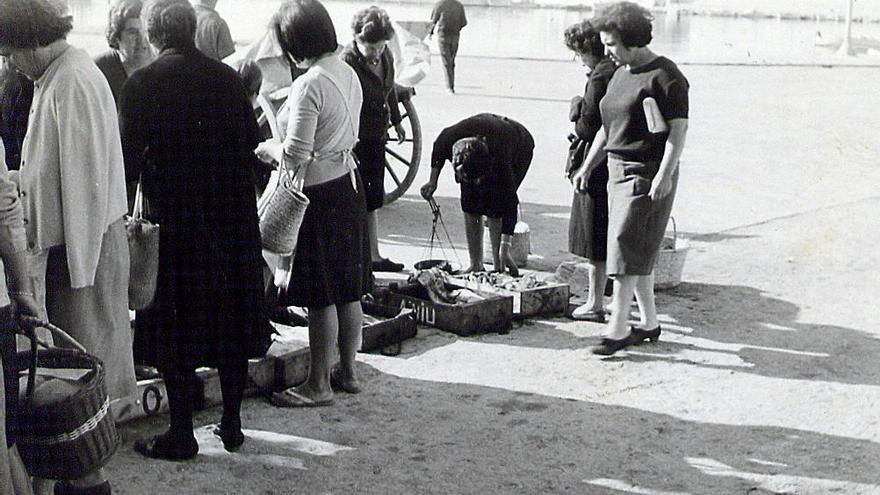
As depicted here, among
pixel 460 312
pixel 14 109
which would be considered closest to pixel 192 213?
pixel 14 109

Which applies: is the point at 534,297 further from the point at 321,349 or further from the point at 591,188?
the point at 321,349

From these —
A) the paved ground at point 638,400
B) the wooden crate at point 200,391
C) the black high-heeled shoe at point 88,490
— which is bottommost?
the paved ground at point 638,400

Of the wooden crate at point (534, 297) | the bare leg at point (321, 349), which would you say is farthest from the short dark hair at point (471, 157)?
the bare leg at point (321, 349)

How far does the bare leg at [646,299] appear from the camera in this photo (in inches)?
260

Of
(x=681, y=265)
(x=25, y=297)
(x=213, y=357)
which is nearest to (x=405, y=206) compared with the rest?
(x=681, y=265)

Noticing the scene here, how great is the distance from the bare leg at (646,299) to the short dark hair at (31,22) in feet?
11.7

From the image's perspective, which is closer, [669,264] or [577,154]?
[577,154]

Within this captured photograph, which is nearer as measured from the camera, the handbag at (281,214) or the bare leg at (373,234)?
the handbag at (281,214)

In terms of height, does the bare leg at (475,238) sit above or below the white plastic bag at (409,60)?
below

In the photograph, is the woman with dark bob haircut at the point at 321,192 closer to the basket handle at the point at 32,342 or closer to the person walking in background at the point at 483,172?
the basket handle at the point at 32,342

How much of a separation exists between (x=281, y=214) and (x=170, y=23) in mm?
938

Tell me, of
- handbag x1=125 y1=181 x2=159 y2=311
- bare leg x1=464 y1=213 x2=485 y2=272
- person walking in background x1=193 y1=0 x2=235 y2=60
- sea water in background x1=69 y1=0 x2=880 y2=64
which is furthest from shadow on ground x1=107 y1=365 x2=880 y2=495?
sea water in background x1=69 y1=0 x2=880 y2=64

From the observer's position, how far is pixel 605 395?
593cm

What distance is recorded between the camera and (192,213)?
4711mm
